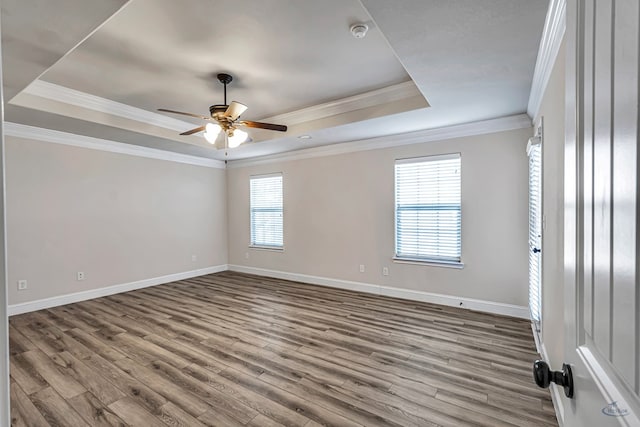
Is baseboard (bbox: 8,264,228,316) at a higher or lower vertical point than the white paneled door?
A: lower

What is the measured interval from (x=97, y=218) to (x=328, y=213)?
3700 millimetres

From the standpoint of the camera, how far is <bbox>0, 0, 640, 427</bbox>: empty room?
70 cm

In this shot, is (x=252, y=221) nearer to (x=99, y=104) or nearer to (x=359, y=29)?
(x=99, y=104)

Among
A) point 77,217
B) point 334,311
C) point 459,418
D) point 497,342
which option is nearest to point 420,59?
point 459,418

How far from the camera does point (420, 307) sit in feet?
13.8

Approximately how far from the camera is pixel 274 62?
3.03 meters

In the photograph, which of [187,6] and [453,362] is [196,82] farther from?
[453,362]

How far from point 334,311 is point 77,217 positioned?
13.4 feet

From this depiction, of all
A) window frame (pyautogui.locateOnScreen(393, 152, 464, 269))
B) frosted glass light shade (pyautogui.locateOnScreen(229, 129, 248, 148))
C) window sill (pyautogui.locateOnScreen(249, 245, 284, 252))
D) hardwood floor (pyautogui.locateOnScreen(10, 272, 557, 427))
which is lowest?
hardwood floor (pyautogui.locateOnScreen(10, 272, 557, 427))

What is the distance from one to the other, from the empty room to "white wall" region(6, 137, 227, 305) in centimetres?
3

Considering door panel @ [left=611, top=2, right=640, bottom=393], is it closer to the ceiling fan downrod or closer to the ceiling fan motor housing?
the ceiling fan motor housing

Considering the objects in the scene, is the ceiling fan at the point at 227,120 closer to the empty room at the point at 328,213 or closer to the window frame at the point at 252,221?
the empty room at the point at 328,213

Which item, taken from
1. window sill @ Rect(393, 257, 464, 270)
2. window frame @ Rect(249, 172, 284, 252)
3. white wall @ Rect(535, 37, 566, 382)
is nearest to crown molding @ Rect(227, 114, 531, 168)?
window frame @ Rect(249, 172, 284, 252)

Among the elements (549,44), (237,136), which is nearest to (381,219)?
(237,136)
